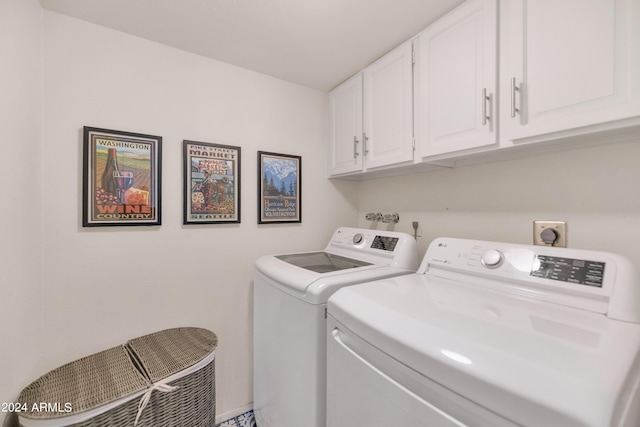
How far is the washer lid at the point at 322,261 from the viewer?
1.44m

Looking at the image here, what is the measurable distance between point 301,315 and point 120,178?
118cm

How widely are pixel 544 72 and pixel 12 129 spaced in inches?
77.8

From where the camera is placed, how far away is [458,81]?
47.4 inches

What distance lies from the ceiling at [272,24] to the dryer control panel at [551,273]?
1.13 metres

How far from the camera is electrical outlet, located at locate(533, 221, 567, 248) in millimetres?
1147

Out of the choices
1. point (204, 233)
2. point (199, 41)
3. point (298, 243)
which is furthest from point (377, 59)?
point (204, 233)

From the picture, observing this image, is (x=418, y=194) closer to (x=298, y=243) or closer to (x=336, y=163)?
(x=336, y=163)

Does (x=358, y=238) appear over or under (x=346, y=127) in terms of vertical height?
under

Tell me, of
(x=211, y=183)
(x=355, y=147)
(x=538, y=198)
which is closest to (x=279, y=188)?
(x=211, y=183)

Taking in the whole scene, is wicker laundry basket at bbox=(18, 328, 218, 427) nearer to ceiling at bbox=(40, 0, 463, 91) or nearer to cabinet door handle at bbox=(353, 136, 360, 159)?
cabinet door handle at bbox=(353, 136, 360, 159)

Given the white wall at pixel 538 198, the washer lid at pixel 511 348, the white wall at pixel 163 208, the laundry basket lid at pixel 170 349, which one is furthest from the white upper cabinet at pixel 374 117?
the laundry basket lid at pixel 170 349

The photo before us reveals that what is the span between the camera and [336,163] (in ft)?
6.58

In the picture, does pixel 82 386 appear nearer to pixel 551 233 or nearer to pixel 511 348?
pixel 511 348

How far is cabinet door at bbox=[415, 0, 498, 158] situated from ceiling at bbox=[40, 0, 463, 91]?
12 cm
